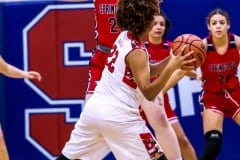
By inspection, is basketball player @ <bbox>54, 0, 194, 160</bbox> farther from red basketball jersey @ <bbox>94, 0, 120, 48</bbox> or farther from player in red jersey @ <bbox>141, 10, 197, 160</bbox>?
player in red jersey @ <bbox>141, 10, 197, 160</bbox>

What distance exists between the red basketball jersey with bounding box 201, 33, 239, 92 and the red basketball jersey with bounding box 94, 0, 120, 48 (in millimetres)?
1286

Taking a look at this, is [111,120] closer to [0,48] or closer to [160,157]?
[160,157]

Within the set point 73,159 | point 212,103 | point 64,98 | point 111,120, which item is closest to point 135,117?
point 111,120

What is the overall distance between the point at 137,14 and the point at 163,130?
1780 mm

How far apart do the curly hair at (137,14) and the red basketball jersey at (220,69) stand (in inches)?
90.1

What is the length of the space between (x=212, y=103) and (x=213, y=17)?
0.82 m

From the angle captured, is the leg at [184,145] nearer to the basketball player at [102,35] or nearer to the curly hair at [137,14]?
the basketball player at [102,35]

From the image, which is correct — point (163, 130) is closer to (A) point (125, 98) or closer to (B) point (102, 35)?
(B) point (102, 35)

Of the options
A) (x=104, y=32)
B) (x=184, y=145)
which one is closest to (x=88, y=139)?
(x=104, y=32)

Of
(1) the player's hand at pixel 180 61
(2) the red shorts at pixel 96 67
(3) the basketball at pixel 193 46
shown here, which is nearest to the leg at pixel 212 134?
(2) the red shorts at pixel 96 67

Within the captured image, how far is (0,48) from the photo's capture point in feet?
28.5

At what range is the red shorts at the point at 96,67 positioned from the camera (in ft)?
21.6

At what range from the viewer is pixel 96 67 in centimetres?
663

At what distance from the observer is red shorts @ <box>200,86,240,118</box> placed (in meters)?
7.51
